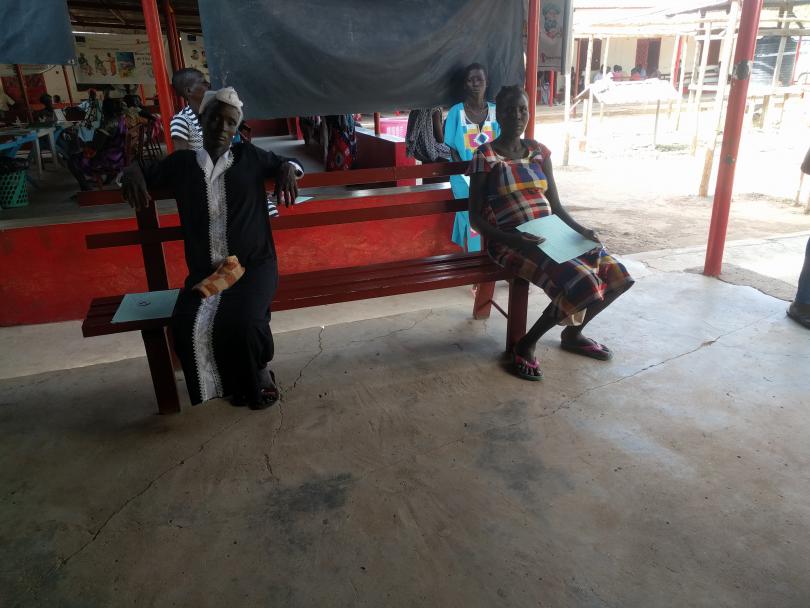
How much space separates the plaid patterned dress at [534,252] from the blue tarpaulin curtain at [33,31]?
227cm

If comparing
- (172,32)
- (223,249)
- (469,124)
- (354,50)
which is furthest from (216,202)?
(172,32)

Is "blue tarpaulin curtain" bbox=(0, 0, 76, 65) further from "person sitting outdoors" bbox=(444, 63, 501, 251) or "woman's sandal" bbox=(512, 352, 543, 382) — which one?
"woman's sandal" bbox=(512, 352, 543, 382)

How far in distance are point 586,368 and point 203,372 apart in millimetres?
1975

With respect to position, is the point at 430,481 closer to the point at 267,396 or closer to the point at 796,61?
the point at 267,396

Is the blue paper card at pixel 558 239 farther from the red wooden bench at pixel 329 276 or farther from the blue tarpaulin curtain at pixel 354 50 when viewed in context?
the blue tarpaulin curtain at pixel 354 50

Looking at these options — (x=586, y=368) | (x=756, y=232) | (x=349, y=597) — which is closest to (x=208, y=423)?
(x=349, y=597)

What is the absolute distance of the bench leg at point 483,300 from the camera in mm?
3753

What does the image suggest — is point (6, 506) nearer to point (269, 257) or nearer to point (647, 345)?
point (269, 257)

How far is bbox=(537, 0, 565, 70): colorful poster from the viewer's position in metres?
4.15

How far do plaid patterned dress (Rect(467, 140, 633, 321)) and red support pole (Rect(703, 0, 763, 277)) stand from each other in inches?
68.5

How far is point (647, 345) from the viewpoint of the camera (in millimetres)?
3438

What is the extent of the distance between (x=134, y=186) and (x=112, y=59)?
13.7 m

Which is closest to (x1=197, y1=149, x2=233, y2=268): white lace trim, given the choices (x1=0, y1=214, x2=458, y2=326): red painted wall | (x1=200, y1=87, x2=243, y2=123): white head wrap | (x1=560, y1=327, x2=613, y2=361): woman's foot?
(x1=200, y1=87, x2=243, y2=123): white head wrap

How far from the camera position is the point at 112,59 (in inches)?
550
